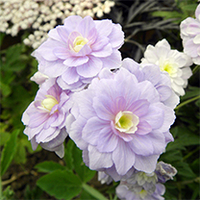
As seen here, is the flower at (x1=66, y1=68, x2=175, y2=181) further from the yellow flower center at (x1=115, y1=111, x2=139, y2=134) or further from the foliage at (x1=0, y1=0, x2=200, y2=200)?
the foliage at (x1=0, y1=0, x2=200, y2=200)

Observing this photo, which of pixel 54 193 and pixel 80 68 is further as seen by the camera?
pixel 54 193

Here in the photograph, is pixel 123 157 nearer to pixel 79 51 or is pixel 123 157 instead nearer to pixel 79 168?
pixel 79 51

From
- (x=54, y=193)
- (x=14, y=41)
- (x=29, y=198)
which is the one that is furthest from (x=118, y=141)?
(x=14, y=41)

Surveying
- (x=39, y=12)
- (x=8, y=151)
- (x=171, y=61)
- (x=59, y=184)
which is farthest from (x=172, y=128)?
(x=39, y=12)

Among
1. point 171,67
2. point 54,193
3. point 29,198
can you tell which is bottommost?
point 29,198

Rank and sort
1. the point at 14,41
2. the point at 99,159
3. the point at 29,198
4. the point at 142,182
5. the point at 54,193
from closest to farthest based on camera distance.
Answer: the point at 99,159 → the point at 142,182 → the point at 54,193 → the point at 29,198 → the point at 14,41

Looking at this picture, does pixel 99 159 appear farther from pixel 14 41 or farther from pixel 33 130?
pixel 14 41
